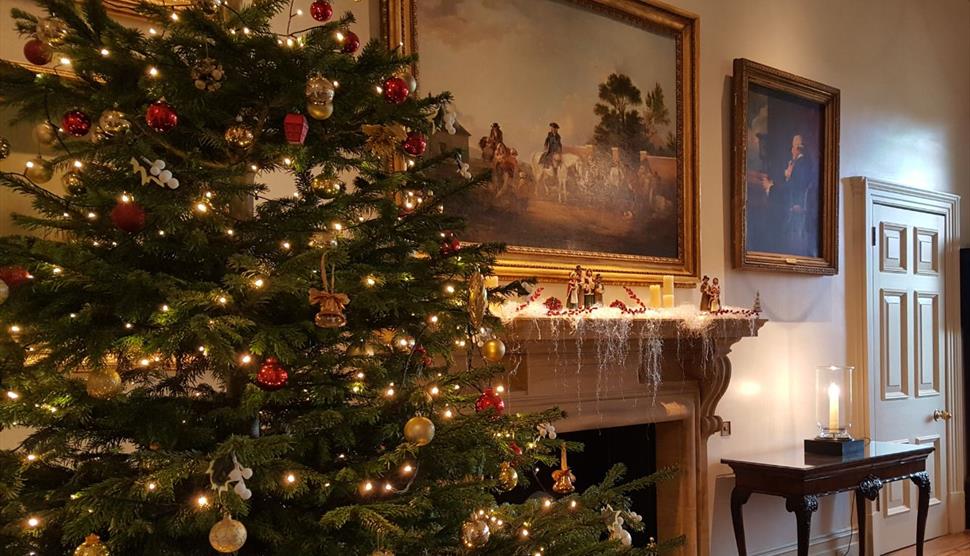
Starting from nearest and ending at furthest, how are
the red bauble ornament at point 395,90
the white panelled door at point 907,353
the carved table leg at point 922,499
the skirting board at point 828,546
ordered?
the red bauble ornament at point 395,90
the skirting board at point 828,546
the carved table leg at point 922,499
the white panelled door at point 907,353

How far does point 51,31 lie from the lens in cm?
142

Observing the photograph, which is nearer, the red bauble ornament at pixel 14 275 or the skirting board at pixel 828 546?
the red bauble ornament at pixel 14 275

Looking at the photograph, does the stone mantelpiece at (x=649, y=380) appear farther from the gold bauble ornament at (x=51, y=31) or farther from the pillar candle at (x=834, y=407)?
the gold bauble ornament at (x=51, y=31)

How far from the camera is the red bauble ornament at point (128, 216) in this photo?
4.46 feet

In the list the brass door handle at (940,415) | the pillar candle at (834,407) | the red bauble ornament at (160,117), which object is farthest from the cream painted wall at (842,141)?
the red bauble ornament at (160,117)

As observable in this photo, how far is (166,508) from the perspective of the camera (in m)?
1.41

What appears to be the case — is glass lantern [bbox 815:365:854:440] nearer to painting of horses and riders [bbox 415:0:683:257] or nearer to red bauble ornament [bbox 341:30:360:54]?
painting of horses and riders [bbox 415:0:683:257]

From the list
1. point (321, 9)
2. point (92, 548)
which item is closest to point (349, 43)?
point (321, 9)

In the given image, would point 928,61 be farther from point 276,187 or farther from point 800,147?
point 276,187

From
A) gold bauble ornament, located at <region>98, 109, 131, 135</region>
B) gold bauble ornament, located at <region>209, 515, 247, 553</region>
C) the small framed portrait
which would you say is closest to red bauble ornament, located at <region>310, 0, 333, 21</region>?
gold bauble ornament, located at <region>98, 109, 131, 135</region>

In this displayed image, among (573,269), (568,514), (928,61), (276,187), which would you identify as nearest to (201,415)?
(568,514)

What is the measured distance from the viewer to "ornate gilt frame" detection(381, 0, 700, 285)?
3285 mm

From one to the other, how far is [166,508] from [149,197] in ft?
1.72

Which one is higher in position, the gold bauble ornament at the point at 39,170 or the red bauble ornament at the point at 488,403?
the gold bauble ornament at the point at 39,170
